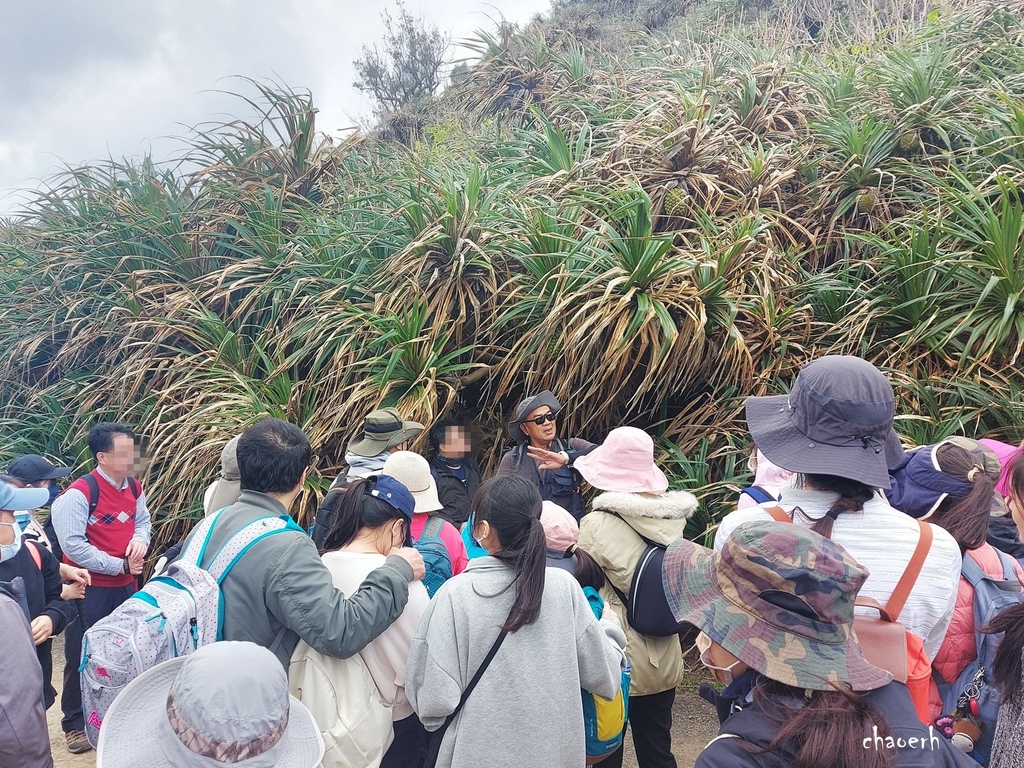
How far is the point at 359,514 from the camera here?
7.70 ft

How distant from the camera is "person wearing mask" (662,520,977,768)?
47.5 inches

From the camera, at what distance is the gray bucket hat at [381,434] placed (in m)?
4.02

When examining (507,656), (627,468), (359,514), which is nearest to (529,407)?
(627,468)

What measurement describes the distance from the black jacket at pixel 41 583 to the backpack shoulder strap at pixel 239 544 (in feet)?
4.09

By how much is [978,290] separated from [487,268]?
3.29 m

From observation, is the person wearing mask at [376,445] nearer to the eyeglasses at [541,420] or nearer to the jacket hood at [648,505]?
the eyeglasses at [541,420]

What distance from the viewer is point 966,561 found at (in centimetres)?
214

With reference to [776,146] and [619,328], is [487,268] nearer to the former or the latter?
A: [619,328]

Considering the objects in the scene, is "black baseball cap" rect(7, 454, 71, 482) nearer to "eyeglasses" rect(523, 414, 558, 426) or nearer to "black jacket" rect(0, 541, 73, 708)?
"black jacket" rect(0, 541, 73, 708)

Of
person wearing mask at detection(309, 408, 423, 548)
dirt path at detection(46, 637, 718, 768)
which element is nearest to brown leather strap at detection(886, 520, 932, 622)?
dirt path at detection(46, 637, 718, 768)

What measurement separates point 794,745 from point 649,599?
1397mm

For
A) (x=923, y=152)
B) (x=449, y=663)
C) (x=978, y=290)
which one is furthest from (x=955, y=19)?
(x=449, y=663)

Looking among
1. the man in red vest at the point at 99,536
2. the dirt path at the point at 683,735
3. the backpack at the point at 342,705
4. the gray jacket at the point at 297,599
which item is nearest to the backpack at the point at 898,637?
the gray jacket at the point at 297,599

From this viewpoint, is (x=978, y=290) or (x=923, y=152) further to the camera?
(x=923, y=152)
